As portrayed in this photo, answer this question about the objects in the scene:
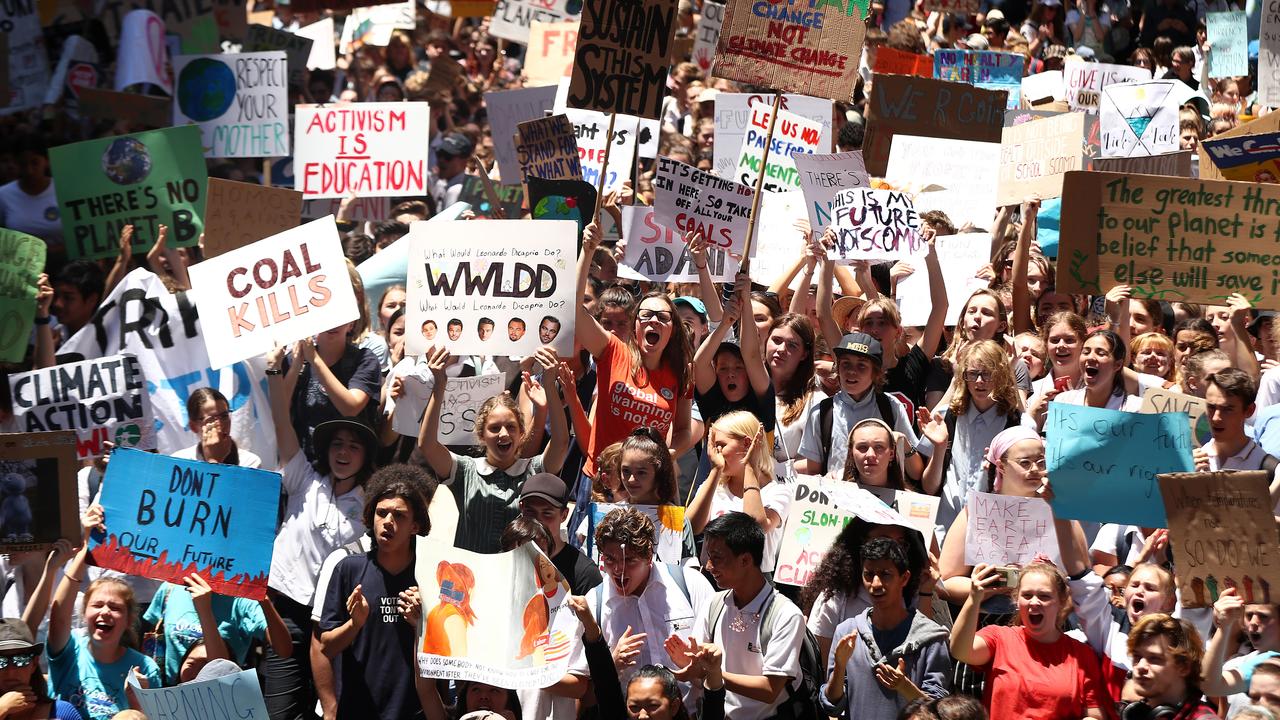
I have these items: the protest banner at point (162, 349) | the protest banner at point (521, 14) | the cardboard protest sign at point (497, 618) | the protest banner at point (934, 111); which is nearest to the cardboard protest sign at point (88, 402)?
the protest banner at point (162, 349)

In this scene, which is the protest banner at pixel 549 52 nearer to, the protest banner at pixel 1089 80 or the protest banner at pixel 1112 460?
the protest banner at pixel 1089 80

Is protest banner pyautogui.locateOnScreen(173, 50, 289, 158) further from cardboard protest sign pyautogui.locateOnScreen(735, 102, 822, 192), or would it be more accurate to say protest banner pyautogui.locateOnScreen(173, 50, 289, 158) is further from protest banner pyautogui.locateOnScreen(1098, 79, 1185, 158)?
protest banner pyautogui.locateOnScreen(1098, 79, 1185, 158)

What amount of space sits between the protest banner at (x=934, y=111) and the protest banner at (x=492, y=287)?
421 cm

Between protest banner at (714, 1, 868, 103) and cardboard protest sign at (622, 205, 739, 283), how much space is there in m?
1.10

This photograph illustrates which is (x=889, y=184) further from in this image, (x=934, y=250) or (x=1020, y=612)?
(x=1020, y=612)

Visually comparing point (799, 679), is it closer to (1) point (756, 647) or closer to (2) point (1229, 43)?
(1) point (756, 647)

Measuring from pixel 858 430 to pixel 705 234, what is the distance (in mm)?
2240

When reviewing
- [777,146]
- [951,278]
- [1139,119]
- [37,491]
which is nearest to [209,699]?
[37,491]

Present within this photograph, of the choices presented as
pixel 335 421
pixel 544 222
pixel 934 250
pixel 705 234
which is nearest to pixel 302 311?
pixel 335 421

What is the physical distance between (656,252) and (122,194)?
10.6 ft

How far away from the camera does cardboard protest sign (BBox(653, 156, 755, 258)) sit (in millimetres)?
9656

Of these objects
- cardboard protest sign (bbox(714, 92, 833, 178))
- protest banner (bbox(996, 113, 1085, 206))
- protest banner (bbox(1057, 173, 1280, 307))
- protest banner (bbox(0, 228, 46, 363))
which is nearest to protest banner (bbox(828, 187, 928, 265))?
protest banner (bbox(996, 113, 1085, 206))

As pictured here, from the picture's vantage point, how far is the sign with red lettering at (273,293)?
8516 mm

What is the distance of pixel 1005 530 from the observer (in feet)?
22.8
